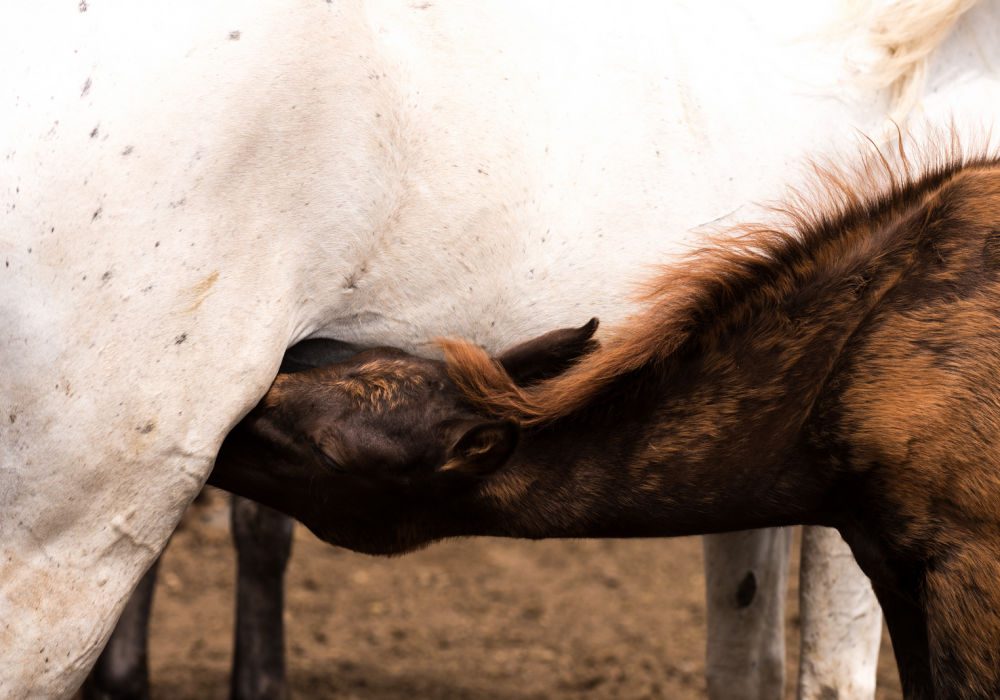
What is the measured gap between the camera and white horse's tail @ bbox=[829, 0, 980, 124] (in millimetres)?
2070

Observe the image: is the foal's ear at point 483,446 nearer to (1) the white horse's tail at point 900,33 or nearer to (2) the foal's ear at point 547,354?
(2) the foal's ear at point 547,354

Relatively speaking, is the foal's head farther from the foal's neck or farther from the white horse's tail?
the white horse's tail

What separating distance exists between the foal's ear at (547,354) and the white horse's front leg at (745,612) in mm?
1214

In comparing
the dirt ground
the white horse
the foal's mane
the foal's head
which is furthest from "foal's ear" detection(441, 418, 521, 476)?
the dirt ground

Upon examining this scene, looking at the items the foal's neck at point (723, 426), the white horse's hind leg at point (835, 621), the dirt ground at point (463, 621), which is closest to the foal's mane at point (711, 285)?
the foal's neck at point (723, 426)

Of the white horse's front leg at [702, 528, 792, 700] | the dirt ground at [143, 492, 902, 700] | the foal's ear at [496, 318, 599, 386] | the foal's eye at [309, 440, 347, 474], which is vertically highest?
the foal's eye at [309, 440, 347, 474]

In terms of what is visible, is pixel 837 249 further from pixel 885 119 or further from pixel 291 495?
pixel 291 495

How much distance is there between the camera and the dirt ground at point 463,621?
4.08 m

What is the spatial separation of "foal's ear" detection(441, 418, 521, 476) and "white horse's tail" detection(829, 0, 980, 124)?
1.14 metres

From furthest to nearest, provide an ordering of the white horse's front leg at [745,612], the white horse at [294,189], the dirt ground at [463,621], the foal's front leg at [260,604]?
1. the dirt ground at [463,621]
2. the foal's front leg at [260,604]
3. the white horse's front leg at [745,612]
4. the white horse at [294,189]

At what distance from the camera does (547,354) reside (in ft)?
5.97

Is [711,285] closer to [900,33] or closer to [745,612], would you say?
[900,33]

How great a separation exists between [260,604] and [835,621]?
2.07 metres

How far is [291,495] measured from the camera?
1878 millimetres
